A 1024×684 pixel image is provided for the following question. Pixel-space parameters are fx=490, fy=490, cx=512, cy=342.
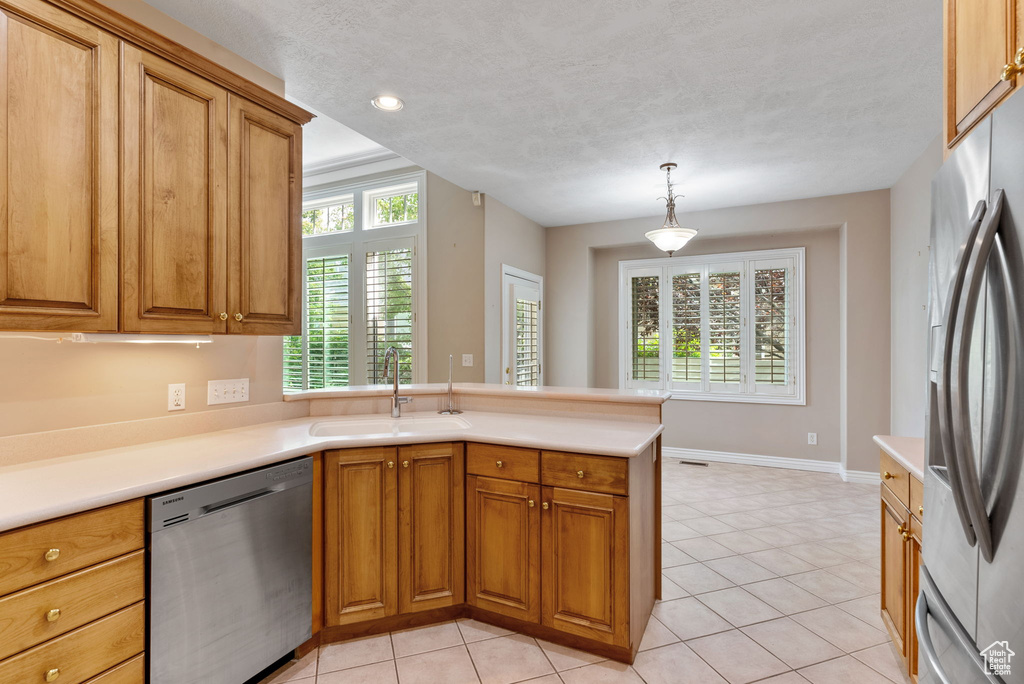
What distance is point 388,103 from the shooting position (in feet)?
9.39

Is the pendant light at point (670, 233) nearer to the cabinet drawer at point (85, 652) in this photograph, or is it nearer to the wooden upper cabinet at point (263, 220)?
the wooden upper cabinet at point (263, 220)

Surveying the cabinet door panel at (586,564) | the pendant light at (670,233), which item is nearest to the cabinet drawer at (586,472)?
the cabinet door panel at (586,564)

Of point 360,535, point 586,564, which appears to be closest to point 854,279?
point 586,564

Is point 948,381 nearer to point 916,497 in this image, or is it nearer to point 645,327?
point 916,497

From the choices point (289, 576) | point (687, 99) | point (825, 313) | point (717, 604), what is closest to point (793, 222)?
point (825, 313)

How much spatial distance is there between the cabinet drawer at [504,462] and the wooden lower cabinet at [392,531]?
2.7 inches

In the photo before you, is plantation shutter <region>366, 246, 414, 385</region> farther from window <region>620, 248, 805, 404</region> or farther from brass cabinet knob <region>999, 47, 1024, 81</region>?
brass cabinet knob <region>999, 47, 1024, 81</region>

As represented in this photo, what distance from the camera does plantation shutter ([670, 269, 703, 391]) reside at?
550 centimetres

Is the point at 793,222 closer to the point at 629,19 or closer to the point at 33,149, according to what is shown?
the point at 629,19

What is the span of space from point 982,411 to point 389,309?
14.5 ft

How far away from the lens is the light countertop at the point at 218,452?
136 cm

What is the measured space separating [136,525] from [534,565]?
1.43m

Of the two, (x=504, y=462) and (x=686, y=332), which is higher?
(x=686, y=332)

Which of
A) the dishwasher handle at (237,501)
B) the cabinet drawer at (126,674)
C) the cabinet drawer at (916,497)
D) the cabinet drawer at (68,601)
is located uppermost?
the cabinet drawer at (916,497)
